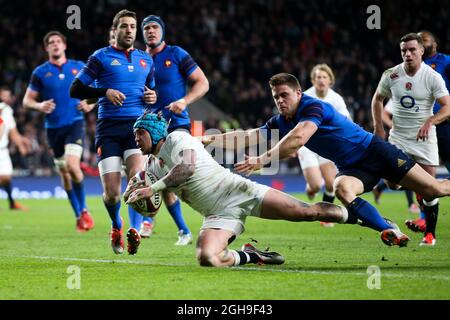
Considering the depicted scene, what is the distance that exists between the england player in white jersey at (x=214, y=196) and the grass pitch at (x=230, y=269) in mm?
281

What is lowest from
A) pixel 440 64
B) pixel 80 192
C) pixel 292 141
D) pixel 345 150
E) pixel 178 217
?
pixel 80 192

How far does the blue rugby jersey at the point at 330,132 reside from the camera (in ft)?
28.3

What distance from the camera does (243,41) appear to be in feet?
91.4

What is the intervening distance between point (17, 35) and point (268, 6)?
8.00 m

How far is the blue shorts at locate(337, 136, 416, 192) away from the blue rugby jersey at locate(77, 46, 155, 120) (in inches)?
106

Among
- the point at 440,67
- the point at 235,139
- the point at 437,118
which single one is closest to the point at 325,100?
the point at 440,67

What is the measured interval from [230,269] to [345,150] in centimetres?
184

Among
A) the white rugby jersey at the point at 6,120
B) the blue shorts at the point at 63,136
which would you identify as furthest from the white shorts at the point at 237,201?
the white rugby jersey at the point at 6,120

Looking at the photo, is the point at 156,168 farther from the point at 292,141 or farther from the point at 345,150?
the point at 345,150

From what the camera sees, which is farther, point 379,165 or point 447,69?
point 447,69

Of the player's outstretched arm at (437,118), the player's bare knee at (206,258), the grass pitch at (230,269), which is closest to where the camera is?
the grass pitch at (230,269)

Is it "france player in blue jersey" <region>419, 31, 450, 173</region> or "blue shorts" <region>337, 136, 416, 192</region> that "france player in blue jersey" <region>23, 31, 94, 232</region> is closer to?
"france player in blue jersey" <region>419, 31, 450, 173</region>

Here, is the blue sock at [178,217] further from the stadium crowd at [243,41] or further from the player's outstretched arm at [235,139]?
the stadium crowd at [243,41]
